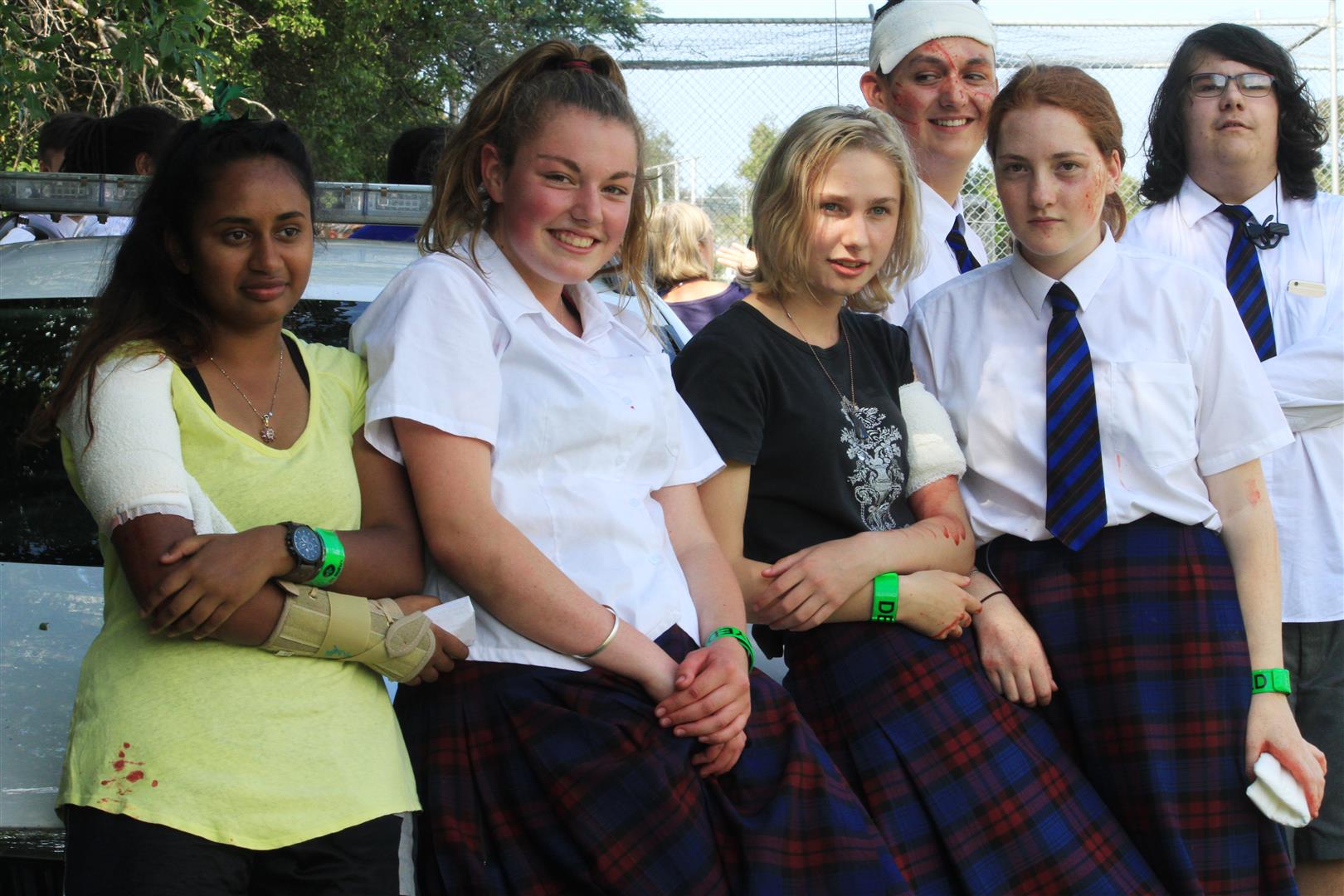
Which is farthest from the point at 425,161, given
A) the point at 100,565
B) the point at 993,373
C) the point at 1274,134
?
the point at 1274,134

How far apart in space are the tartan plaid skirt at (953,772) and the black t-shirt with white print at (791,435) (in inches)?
9.2

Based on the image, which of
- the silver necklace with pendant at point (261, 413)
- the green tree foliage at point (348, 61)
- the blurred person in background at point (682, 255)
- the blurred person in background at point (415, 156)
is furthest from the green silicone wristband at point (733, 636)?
the green tree foliage at point (348, 61)

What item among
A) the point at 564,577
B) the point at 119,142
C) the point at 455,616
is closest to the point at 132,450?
the point at 455,616

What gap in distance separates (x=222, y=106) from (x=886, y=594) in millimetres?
1554

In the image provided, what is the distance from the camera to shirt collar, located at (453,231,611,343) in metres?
2.51

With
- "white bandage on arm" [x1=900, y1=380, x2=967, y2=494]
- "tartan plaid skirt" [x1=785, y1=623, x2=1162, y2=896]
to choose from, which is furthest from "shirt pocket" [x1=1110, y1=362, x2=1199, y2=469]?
"tartan plaid skirt" [x1=785, y1=623, x2=1162, y2=896]

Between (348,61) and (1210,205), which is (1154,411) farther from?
(348,61)

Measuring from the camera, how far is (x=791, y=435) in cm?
278

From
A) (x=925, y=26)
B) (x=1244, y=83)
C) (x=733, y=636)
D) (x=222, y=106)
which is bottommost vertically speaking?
(x=733, y=636)

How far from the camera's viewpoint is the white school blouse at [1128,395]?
283cm

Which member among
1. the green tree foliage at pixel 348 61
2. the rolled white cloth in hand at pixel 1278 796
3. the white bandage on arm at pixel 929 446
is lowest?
the rolled white cloth in hand at pixel 1278 796

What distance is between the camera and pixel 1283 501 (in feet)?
11.3

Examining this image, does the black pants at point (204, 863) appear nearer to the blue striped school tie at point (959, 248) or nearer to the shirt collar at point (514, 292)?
the shirt collar at point (514, 292)

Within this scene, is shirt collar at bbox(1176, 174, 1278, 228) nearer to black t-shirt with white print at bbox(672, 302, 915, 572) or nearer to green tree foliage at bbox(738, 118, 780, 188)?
black t-shirt with white print at bbox(672, 302, 915, 572)
